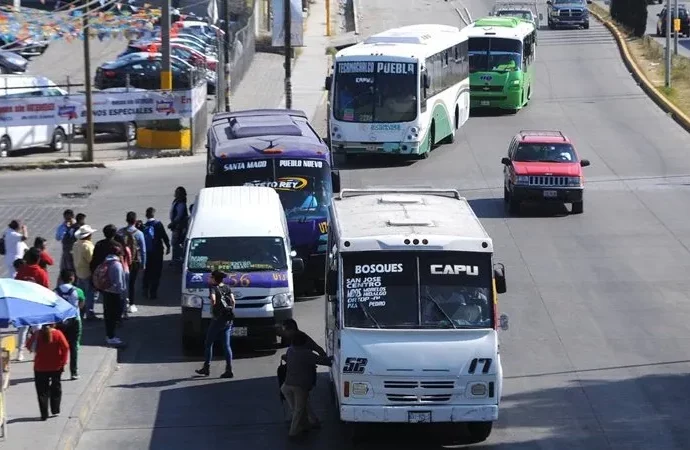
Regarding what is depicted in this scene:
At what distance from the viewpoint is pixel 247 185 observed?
24.0 meters

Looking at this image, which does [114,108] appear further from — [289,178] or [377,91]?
[289,178]

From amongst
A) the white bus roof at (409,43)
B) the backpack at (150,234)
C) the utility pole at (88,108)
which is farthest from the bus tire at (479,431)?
the utility pole at (88,108)

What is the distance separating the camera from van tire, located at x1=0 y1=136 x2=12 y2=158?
3791 cm

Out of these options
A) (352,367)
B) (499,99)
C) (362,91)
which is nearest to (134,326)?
(352,367)

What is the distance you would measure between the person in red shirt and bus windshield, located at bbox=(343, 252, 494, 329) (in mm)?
5776

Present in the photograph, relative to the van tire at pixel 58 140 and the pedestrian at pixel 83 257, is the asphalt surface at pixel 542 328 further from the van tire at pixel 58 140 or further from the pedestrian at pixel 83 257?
the van tire at pixel 58 140

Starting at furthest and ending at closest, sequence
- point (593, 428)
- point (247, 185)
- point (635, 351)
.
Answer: point (247, 185) < point (635, 351) < point (593, 428)

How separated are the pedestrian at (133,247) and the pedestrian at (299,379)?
7282 mm

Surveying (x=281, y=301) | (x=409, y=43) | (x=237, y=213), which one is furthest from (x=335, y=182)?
(x=409, y=43)

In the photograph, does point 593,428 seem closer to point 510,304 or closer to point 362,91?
point 510,304

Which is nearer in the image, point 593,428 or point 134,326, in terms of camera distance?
point 593,428

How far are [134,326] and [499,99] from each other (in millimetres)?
26096

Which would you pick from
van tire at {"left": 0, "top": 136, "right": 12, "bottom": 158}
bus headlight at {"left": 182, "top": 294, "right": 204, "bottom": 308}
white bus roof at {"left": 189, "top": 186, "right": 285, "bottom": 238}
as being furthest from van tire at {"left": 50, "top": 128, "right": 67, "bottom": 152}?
bus headlight at {"left": 182, "top": 294, "right": 204, "bottom": 308}

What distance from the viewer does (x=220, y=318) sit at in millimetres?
18531
